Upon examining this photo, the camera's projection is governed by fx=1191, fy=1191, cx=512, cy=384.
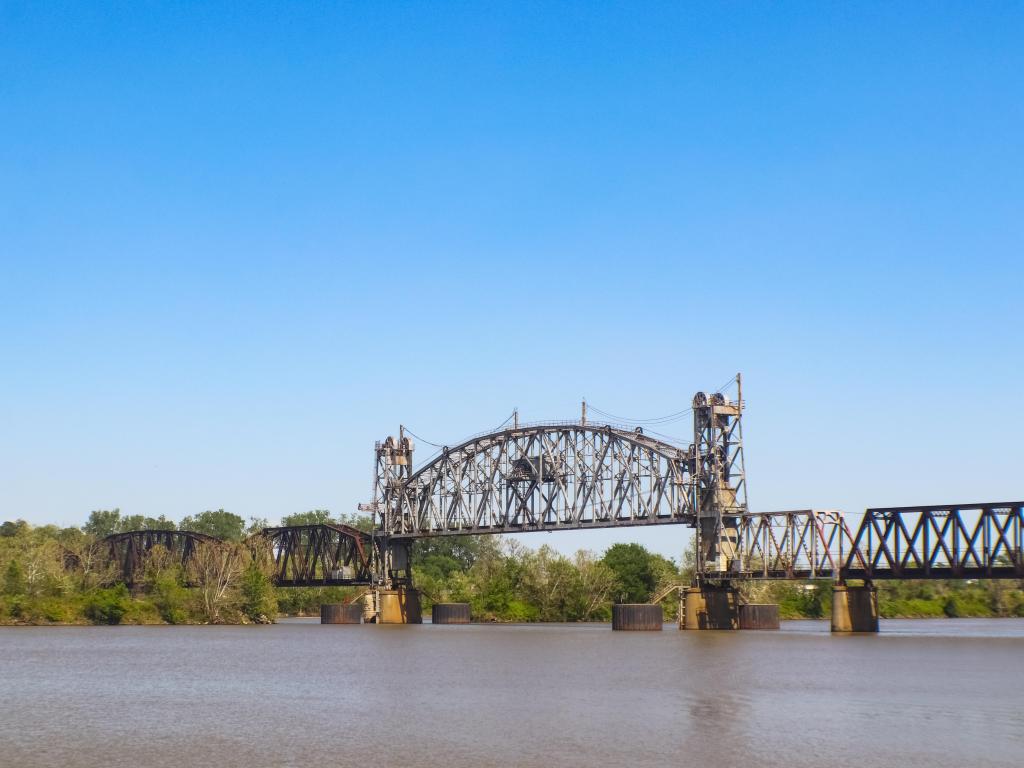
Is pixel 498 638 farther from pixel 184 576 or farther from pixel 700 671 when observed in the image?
pixel 184 576

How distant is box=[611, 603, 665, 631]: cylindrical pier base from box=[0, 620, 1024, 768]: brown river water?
3327 cm

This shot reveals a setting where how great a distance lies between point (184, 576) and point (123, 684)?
88.2 m

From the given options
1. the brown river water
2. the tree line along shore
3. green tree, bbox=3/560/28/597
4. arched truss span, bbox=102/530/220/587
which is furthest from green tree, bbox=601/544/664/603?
the brown river water

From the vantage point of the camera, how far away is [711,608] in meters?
110

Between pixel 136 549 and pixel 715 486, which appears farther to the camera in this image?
pixel 136 549

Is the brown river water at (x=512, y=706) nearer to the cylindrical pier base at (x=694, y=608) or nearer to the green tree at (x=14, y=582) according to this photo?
the cylindrical pier base at (x=694, y=608)

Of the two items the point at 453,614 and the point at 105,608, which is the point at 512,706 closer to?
the point at 105,608

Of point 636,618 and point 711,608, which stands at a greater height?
point 711,608

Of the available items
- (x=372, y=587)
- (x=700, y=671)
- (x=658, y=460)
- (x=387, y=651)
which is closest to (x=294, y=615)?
(x=372, y=587)

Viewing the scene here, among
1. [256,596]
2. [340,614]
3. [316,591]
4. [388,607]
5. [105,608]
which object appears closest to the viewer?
[105,608]

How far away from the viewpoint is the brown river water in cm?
3159

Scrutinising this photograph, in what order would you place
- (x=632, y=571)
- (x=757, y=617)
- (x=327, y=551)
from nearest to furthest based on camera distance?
(x=757, y=617) < (x=327, y=551) < (x=632, y=571)

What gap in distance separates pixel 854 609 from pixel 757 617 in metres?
14.7

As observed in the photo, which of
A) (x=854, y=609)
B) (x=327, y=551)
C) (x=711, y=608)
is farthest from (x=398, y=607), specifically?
(x=854, y=609)
